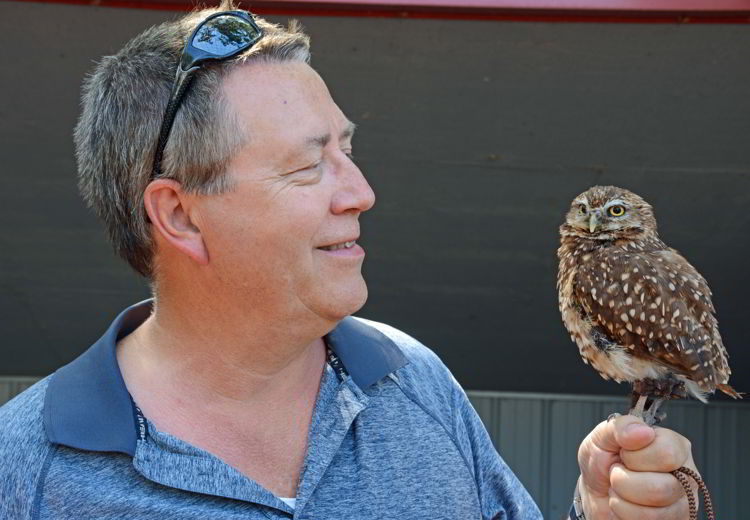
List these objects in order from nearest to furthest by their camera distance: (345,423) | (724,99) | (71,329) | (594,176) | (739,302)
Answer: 1. (345,423)
2. (724,99)
3. (594,176)
4. (739,302)
5. (71,329)

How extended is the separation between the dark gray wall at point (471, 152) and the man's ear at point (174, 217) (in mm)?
2052

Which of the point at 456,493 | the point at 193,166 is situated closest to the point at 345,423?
the point at 456,493

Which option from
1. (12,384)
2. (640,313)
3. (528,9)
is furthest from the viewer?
(12,384)

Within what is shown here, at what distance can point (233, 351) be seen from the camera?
183 cm

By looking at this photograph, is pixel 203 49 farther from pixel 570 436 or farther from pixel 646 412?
pixel 570 436

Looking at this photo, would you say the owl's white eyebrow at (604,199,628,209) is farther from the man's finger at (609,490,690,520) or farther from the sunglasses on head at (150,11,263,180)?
the sunglasses on head at (150,11,263,180)

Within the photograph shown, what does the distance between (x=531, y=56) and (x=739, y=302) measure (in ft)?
6.29

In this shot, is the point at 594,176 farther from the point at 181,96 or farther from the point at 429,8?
the point at 181,96

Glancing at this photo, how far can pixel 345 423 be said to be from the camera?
1860 millimetres

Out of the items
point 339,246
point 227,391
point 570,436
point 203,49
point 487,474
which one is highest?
point 203,49

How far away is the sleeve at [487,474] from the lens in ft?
6.52

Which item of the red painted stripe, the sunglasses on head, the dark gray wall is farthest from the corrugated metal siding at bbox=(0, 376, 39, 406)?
the sunglasses on head

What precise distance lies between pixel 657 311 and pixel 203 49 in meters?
1.17

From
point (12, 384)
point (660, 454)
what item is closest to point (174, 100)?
point (660, 454)
